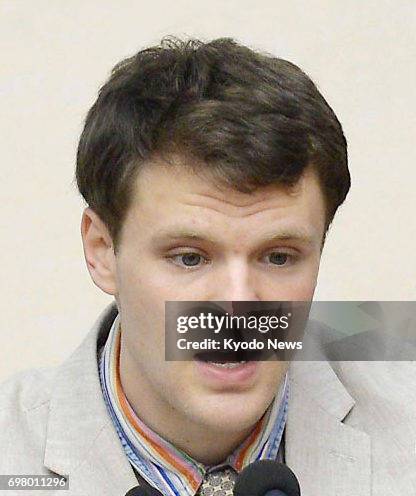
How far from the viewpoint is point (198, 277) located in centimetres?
103

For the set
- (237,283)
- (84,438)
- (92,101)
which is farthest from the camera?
(92,101)

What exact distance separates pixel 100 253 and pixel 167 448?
248mm

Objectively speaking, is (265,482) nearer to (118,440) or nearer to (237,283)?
(237,283)

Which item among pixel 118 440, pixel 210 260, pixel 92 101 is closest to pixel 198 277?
pixel 210 260

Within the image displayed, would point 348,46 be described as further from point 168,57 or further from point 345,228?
point 168,57

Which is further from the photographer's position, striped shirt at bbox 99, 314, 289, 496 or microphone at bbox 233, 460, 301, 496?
striped shirt at bbox 99, 314, 289, 496

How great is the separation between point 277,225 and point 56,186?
0.81 metres

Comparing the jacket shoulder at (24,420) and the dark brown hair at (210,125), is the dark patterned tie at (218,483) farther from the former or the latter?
the dark brown hair at (210,125)

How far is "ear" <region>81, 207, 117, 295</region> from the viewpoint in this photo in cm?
117

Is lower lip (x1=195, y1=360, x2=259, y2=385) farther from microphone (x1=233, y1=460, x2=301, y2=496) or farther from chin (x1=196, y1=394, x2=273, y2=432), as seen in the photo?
microphone (x1=233, y1=460, x2=301, y2=496)

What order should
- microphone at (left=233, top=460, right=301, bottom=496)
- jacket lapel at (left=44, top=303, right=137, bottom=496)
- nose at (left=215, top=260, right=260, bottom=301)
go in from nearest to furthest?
microphone at (left=233, top=460, right=301, bottom=496) → nose at (left=215, top=260, right=260, bottom=301) → jacket lapel at (left=44, top=303, right=137, bottom=496)

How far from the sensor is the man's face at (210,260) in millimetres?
1024

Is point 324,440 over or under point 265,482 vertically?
over

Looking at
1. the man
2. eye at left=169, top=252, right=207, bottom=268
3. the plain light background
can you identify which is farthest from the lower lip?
the plain light background
